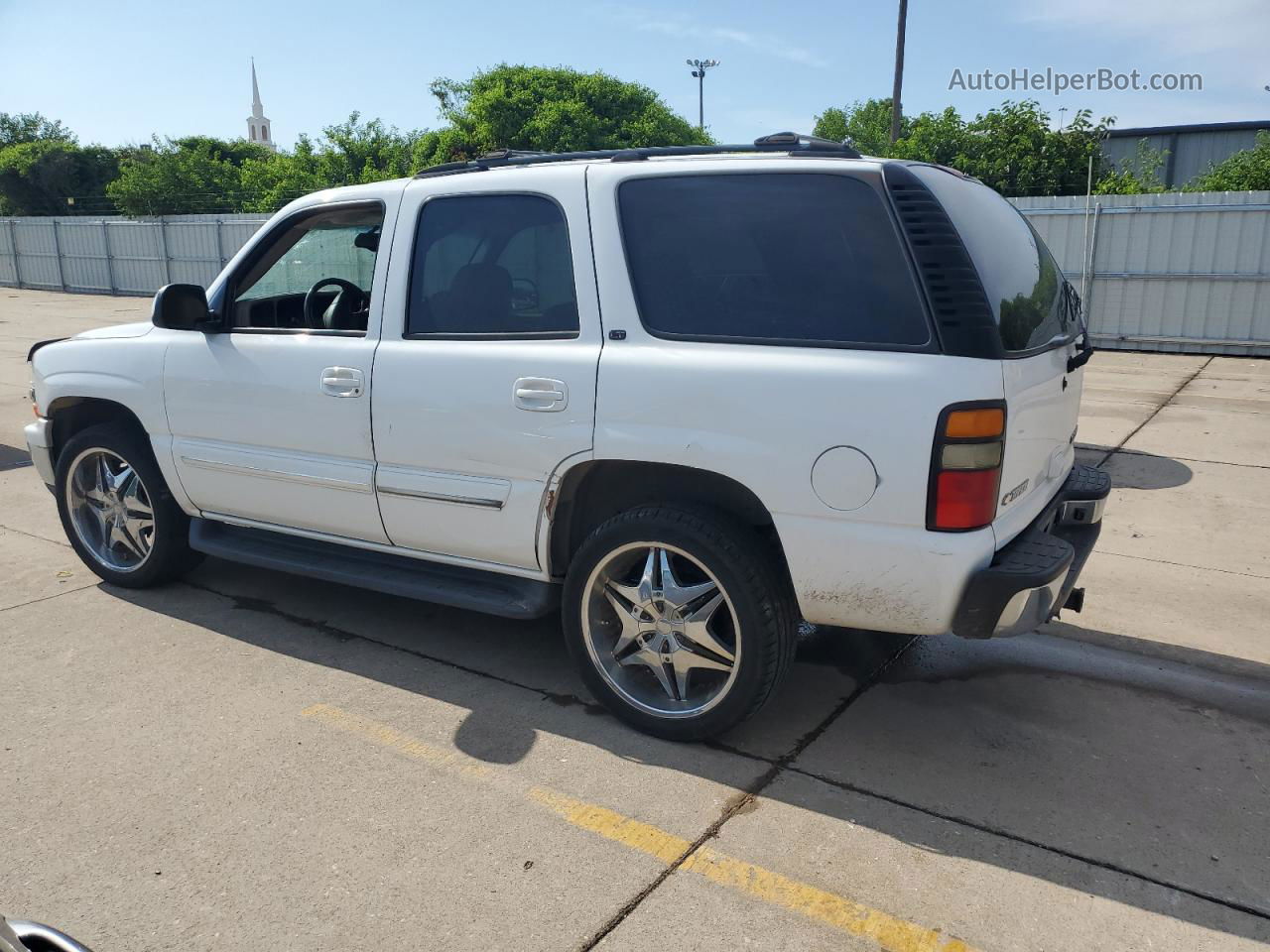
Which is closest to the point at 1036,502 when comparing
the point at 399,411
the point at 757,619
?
the point at 757,619

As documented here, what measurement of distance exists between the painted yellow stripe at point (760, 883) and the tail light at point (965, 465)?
3.56ft

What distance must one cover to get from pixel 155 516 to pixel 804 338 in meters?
3.34

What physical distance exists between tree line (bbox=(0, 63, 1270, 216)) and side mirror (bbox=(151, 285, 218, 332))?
13928 mm

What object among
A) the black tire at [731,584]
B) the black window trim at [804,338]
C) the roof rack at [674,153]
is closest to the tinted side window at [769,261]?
the black window trim at [804,338]

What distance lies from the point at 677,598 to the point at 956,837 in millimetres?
1131

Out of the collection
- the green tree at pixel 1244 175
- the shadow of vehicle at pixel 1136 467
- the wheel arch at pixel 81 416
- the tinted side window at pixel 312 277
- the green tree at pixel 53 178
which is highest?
the green tree at pixel 53 178

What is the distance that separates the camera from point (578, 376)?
11.5 feet

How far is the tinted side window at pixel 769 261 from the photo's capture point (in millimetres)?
3125

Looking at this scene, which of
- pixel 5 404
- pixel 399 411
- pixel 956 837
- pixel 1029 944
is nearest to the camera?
pixel 1029 944

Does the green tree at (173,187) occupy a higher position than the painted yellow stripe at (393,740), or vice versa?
the green tree at (173,187)

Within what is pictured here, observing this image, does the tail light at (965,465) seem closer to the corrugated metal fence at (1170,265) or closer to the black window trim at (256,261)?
the black window trim at (256,261)

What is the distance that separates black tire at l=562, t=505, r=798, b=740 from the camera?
10.8 ft

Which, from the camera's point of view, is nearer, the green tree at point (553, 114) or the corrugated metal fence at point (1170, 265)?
the corrugated metal fence at point (1170, 265)

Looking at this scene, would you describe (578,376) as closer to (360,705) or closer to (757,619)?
(757,619)
